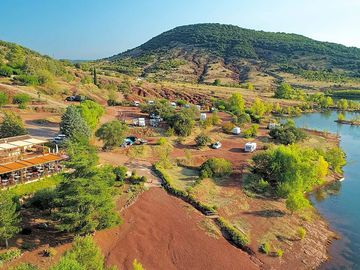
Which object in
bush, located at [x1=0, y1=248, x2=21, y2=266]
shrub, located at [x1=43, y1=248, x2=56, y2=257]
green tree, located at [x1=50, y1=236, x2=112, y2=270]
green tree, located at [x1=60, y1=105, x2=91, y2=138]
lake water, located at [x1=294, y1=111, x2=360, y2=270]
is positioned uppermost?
green tree, located at [x1=60, y1=105, x2=91, y2=138]

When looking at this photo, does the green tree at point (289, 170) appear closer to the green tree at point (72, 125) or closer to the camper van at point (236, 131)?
the camper van at point (236, 131)

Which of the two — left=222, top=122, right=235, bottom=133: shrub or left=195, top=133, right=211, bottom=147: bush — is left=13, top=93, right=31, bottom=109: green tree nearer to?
left=195, top=133, right=211, bottom=147: bush

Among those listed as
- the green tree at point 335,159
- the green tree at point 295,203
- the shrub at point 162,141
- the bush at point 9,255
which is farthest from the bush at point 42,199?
the green tree at point 335,159

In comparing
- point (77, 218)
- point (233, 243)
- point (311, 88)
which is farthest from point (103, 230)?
point (311, 88)

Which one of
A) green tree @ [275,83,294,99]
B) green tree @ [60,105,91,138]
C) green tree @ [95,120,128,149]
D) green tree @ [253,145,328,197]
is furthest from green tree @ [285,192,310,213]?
green tree @ [275,83,294,99]

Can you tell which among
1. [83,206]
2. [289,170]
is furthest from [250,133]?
[83,206]
